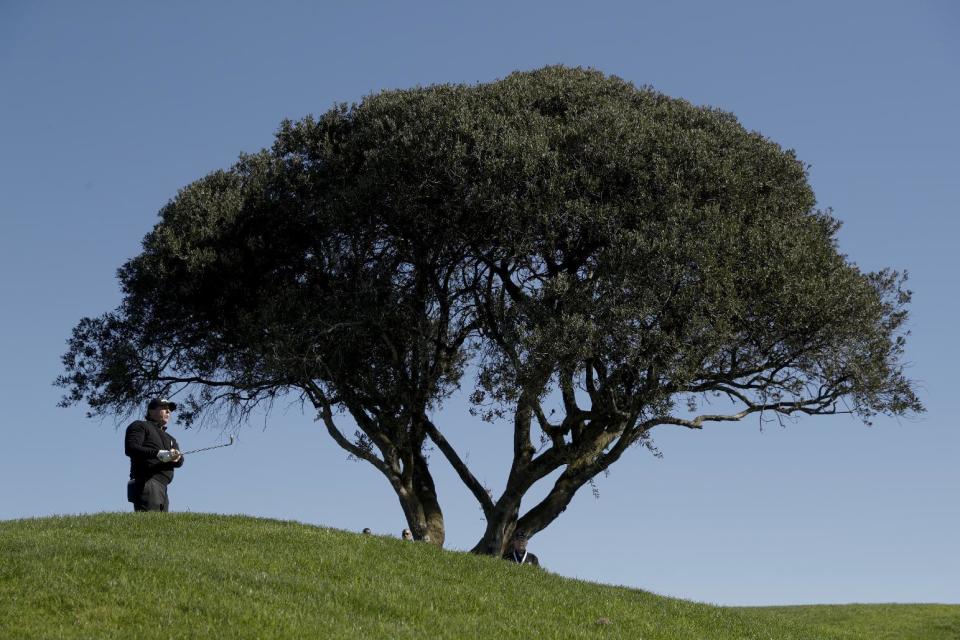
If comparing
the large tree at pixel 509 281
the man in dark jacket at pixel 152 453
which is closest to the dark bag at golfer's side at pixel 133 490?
the man in dark jacket at pixel 152 453

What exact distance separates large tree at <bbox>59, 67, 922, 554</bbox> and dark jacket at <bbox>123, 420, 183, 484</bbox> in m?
8.44

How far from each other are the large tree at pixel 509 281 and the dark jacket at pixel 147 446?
844 cm

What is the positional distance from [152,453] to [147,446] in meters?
0.21

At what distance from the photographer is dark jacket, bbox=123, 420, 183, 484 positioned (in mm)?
22359

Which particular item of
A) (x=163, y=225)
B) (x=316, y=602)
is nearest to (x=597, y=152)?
(x=163, y=225)

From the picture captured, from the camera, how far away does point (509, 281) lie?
1256 inches

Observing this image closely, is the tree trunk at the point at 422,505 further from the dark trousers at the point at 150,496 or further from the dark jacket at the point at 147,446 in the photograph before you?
the dark jacket at the point at 147,446

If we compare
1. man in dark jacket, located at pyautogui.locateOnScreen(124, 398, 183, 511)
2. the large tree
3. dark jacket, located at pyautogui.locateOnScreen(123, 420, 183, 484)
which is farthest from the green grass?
the large tree

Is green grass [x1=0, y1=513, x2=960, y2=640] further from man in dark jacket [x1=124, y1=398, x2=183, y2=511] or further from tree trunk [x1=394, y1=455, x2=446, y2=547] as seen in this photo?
tree trunk [x1=394, y1=455, x2=446, y2=547]

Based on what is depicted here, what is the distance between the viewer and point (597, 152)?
99.2 feet

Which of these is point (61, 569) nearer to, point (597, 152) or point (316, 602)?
point (316, 602)

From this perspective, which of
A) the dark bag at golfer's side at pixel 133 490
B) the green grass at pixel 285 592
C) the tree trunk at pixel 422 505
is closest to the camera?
the green grass at pixel 285 592

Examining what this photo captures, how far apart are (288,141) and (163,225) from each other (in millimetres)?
4839

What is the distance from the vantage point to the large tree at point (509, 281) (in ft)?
95.9
